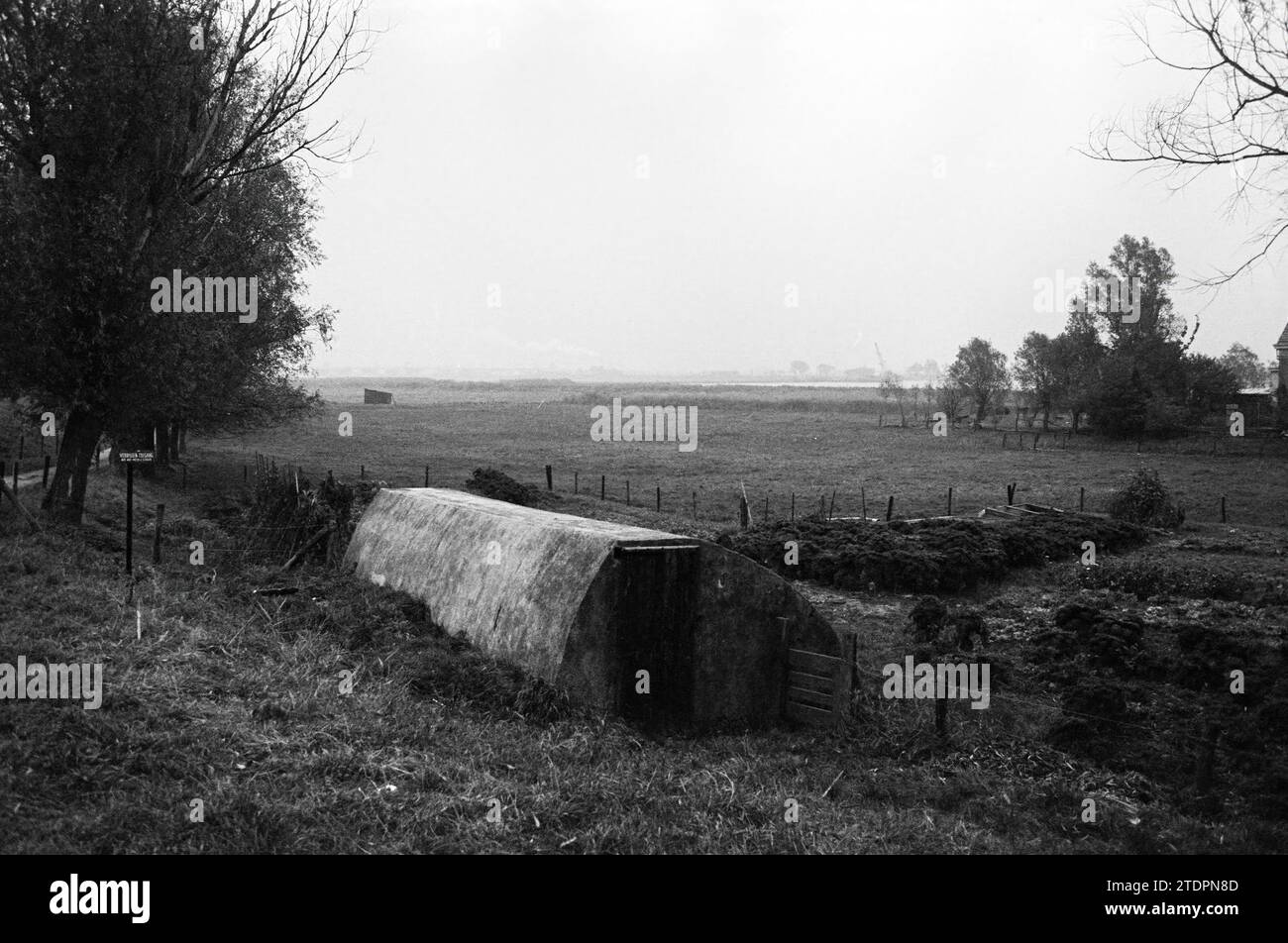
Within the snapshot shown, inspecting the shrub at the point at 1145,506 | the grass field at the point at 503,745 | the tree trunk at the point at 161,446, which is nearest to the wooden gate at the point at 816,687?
the grass field at the point at 503,745

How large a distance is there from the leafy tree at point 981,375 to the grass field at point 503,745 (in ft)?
208

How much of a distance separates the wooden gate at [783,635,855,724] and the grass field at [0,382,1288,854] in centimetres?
30

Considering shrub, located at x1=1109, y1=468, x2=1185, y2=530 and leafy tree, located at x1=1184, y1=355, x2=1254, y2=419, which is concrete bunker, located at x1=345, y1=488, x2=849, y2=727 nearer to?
shrub, located at x1=1109, y1=468, x2=1185, y2=530

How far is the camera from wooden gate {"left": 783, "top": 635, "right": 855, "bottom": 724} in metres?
12.4

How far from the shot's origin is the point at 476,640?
13062 millimetres

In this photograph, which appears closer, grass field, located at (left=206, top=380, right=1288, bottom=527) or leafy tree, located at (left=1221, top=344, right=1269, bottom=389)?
grass field, located at (left=206, top=380, right=1288, bottom=527)

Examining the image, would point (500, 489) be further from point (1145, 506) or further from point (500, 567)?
point (1145, 506)

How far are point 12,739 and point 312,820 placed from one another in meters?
2.77

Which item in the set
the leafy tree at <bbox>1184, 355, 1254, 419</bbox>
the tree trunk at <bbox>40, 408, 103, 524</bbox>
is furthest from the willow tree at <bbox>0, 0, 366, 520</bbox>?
the leafy tree at <bbox>1184, 355, 1254, 419</bbox>

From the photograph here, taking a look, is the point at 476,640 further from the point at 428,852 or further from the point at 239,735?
the point at 428,852

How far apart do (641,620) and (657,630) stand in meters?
0.24

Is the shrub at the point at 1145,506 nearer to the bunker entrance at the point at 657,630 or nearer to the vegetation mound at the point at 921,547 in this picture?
the vegetation mound at the point at 921,547

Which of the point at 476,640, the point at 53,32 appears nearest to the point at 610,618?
the point at 476,640

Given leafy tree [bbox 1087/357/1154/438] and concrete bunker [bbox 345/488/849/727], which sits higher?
leafy tree [bbox 1087/357/1154/438]
